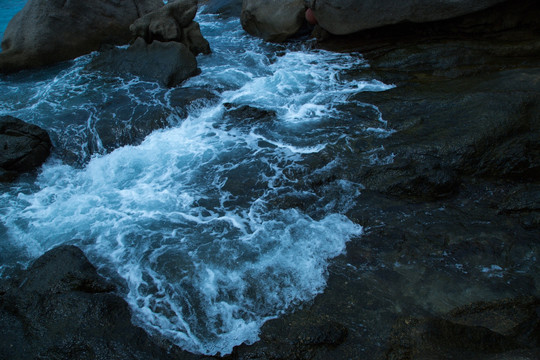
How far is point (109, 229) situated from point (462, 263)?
479 centimetres

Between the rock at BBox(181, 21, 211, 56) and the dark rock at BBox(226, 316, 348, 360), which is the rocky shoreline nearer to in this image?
the dark rock at BBox(226, 316, 348, 360)

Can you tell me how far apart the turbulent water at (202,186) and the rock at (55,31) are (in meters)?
0.90

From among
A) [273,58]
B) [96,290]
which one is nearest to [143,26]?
[273,58]

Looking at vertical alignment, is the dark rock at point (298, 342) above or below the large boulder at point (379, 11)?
below

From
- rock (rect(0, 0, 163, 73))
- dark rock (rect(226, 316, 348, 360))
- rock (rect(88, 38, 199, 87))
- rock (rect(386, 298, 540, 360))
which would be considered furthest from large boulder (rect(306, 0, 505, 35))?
dark rock (rect(226, 316, 348, 360))

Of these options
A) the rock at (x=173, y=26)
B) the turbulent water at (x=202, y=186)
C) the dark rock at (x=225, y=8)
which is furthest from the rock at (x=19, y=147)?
the dark rock at (x=225, y=8)

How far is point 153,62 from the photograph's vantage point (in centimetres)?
956

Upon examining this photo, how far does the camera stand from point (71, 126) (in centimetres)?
793

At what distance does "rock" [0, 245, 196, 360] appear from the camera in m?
3.74

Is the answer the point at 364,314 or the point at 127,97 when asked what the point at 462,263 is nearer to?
the point at 364,314

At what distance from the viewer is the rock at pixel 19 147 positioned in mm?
6730

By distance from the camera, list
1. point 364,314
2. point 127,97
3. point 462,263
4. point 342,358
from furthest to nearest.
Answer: point 127,97 < point 462,263 < point 364,314 < point 342,358

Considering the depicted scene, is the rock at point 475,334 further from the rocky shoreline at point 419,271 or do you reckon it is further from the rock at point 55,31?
the rock at point 55,31

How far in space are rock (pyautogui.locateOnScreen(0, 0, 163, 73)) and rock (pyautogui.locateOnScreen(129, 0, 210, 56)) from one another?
177 centimetres
